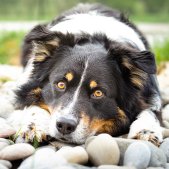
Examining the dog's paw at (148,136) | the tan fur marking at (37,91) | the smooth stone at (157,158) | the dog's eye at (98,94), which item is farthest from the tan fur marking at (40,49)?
the smooth stone at (157,158)

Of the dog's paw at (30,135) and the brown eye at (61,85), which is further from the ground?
the brown eye at (61,85)

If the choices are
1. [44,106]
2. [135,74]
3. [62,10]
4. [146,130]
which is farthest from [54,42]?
[62,10]

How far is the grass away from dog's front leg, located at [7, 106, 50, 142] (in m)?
4.25

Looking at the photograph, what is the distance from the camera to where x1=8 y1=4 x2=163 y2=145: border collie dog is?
4958 millimetres

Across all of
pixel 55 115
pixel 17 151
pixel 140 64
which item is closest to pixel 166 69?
pixel 140 64

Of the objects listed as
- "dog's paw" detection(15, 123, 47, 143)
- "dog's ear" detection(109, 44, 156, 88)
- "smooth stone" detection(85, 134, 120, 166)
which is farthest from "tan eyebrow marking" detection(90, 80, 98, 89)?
"smooth stone" detection(85, 134, 120, 166)

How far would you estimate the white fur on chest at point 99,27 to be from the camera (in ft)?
20.7

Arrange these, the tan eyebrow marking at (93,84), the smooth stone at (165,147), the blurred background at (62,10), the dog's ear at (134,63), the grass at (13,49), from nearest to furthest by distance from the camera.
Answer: the smooth stone at (165,147), the tan eyebrow marking at (93,84), the dog's ear at (134,63), the grass at (13,49), the blurred background at (62,10)

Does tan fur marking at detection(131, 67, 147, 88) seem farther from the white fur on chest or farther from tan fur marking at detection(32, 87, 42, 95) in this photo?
tan fur marking at detection(32, 87, 42, 95)

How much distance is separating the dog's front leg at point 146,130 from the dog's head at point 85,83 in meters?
0.20

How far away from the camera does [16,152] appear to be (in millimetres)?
4230

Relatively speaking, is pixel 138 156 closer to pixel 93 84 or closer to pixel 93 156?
pixel 93 156

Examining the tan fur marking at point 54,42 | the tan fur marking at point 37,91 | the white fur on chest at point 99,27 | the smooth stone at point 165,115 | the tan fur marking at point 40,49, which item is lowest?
the smooth stone at point 165,115

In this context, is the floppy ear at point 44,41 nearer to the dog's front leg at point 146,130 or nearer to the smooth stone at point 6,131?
the smooth stone at point 6,131
